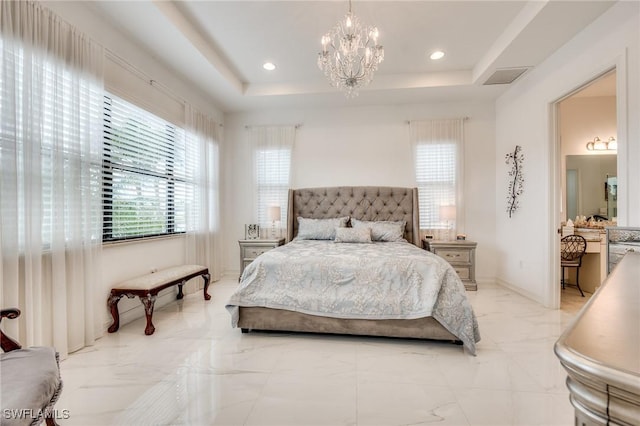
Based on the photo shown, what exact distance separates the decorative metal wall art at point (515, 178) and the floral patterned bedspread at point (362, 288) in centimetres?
220

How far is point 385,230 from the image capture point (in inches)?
153

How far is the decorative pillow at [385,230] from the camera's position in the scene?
3.83 m

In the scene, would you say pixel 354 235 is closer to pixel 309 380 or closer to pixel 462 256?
pixel 462 256

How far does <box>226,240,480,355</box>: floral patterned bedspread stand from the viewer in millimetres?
2220

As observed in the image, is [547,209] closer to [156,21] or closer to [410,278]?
[410,278]

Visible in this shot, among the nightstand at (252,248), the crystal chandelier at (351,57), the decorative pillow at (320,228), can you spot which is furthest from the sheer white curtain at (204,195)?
the crystal chandelier at (351,57)

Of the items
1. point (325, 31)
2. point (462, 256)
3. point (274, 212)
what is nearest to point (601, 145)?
point (462, 256)

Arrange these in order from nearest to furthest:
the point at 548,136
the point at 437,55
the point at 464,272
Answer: the point at 548,136, the point at 437,55, the point at 464,272

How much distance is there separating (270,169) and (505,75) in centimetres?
357

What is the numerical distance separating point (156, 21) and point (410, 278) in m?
3.23

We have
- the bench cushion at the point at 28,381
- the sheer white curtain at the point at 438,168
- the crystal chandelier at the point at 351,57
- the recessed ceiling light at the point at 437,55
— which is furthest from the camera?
the sheer white curtain at the point at 438,168

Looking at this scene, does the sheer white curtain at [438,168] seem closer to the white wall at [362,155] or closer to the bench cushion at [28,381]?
the white wall at [362,155]

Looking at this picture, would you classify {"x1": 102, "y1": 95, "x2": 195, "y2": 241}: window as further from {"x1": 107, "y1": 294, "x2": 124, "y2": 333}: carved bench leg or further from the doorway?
the doorway

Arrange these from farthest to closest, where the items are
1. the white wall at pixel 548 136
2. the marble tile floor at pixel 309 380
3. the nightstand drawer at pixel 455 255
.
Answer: the nightstand drawer at pixel 455 255 → the white wall at pixel 548 136 → the marble tile floor at pixel 309 380
